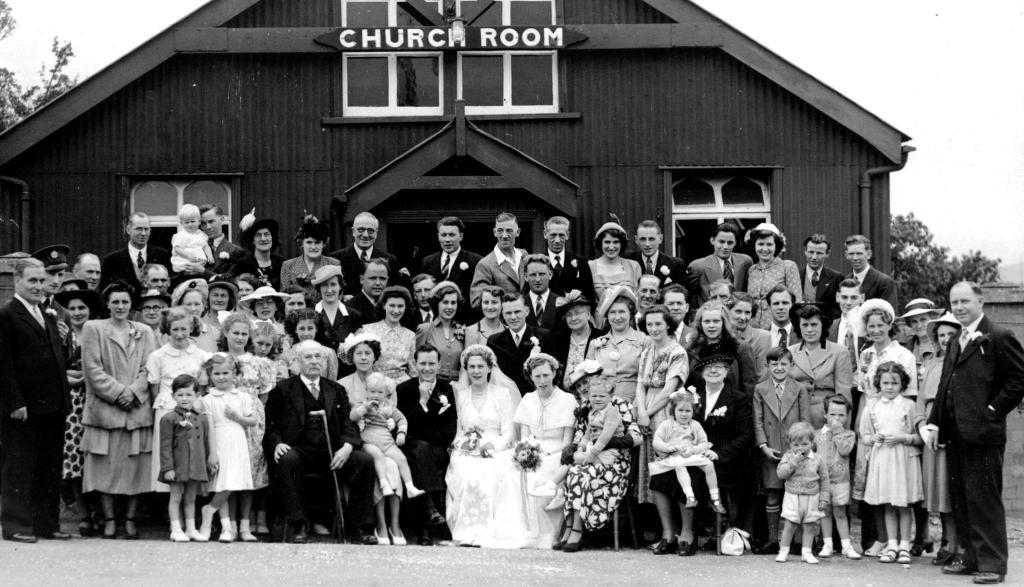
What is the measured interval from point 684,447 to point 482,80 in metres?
7.56

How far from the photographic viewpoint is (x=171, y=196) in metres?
16.7

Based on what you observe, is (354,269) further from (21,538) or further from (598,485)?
(21,538)

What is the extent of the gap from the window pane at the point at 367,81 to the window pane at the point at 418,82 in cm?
22

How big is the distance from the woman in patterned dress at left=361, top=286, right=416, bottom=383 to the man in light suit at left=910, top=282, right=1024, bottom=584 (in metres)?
4.55

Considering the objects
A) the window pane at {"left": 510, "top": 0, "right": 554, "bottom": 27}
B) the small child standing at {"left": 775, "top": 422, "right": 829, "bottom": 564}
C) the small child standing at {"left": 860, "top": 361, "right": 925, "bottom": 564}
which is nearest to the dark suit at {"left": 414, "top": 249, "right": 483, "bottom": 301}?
the small child standing at {"left": 775, "top": 422, "right": 829, "bottom": 564}

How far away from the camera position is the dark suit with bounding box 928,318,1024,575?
980 centimetres

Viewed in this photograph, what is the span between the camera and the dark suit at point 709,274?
1322 centimetres

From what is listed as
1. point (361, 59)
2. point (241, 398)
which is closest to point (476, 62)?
point (361, 59)

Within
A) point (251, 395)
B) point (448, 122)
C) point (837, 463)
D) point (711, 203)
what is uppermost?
point (448, 122)

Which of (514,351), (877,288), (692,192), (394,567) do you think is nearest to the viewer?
(394,567)

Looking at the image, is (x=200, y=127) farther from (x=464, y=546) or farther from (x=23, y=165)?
(x=464, y=546)

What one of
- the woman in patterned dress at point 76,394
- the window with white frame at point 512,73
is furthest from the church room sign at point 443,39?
the woman in patterned dress at point 76,394

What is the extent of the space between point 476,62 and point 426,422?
6.81 metres

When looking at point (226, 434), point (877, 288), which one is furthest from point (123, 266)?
point (877, 288)
